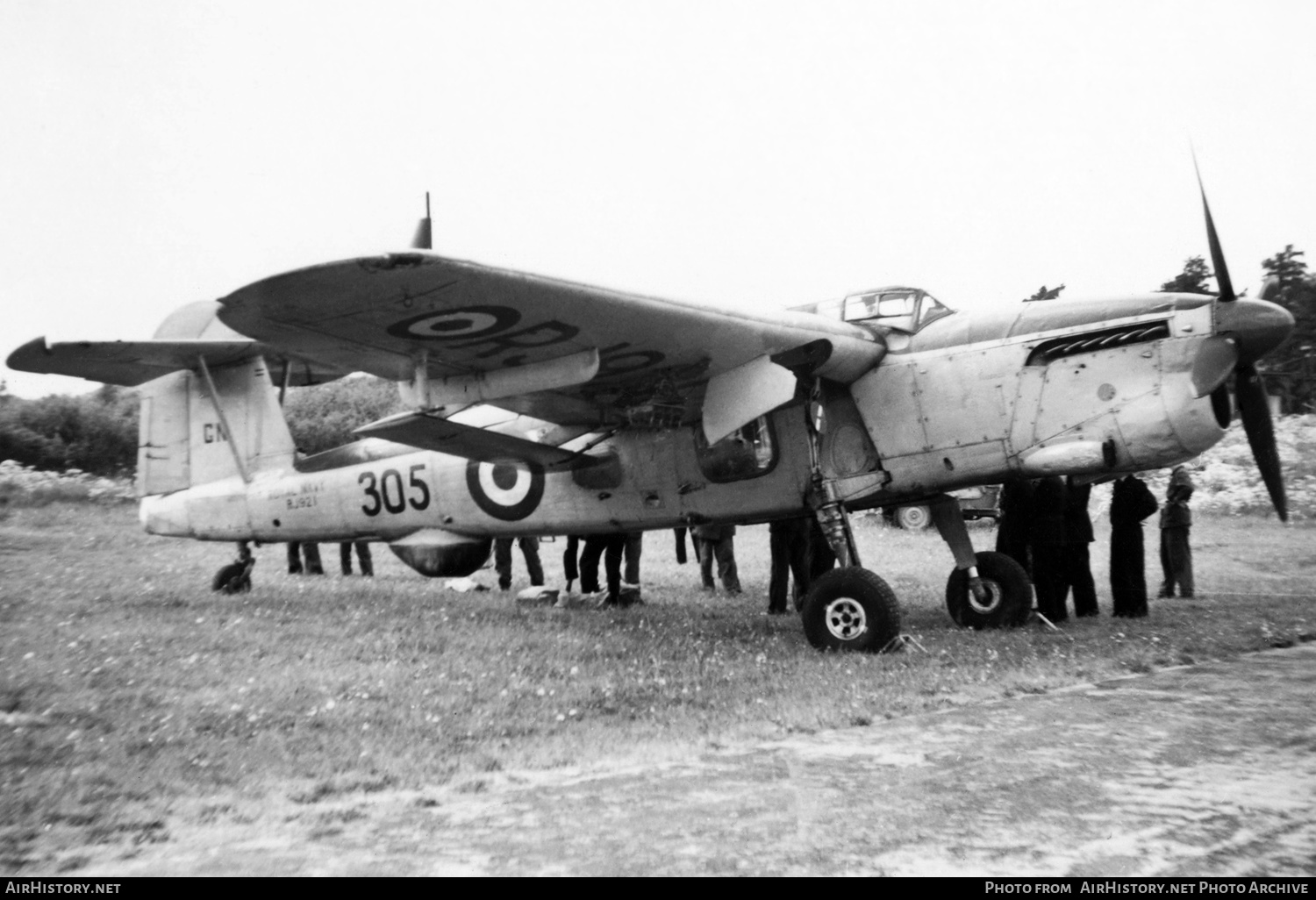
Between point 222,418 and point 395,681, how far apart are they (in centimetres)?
637

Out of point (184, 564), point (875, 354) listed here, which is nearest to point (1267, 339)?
point (875, 354)

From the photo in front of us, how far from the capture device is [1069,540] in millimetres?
10664

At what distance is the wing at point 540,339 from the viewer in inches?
252

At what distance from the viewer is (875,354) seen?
29.1 ft

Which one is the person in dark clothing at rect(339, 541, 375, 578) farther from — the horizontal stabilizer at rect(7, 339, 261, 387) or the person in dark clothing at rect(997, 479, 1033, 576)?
the person in dark clothing at rect(997, 479, 1033, 576)

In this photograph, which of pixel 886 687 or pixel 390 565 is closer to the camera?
pixel 886 687

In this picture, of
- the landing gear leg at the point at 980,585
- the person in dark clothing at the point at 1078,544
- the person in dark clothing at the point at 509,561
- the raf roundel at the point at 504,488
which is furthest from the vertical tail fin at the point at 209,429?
the person in dark clothing at the point at 1078,544

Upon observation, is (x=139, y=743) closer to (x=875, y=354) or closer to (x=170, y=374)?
(x=875, y=354)

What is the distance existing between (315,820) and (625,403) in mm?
5778

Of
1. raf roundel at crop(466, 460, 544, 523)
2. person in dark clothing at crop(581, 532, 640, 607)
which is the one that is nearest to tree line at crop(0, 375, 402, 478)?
raf roundel at crop(466, 460, 544, 523)

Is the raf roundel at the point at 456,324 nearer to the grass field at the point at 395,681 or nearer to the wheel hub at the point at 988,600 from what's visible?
the grass field at the point at 395,681

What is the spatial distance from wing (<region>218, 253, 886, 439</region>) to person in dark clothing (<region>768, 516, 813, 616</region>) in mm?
3021

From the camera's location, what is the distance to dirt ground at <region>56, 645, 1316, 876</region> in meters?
3.32

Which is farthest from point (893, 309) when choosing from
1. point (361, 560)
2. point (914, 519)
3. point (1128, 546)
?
point (914, 519)
